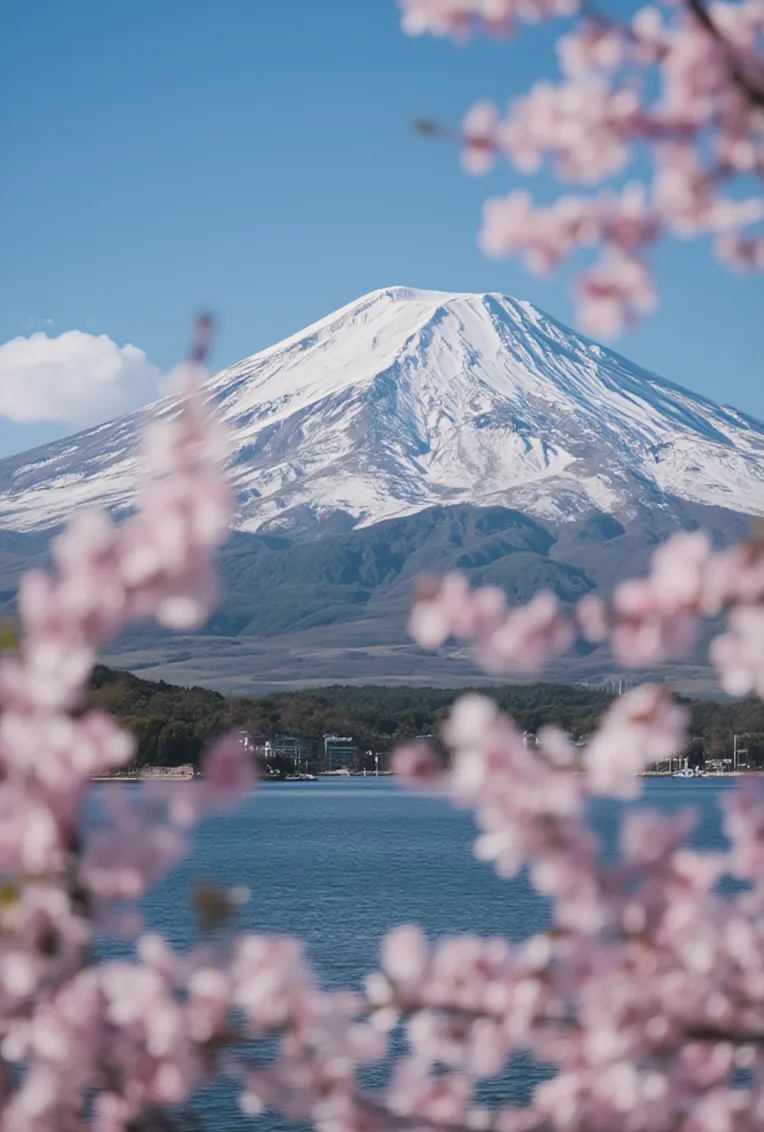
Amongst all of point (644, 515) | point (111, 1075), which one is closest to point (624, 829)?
point (111, 1075)

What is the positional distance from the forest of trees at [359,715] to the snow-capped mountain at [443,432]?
226 feet

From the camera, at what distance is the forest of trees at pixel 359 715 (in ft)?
240

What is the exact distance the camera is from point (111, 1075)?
1.76 meters

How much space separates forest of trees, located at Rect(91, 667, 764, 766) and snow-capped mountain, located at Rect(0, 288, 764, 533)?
68.9 m

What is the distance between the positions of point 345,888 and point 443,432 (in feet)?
539

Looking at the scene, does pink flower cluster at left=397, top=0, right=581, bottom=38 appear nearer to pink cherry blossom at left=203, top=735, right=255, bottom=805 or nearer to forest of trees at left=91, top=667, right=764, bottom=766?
pink cherry blossom at left=203, top=735, right=255, bottom=805

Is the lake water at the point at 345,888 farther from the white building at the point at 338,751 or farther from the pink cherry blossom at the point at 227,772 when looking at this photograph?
the white building at the point at 338,751

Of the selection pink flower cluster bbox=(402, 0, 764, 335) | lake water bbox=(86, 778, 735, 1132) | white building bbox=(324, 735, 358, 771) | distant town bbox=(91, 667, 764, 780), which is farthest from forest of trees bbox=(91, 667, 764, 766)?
pink flower cluster bbox=(402, 0, 764, 335)

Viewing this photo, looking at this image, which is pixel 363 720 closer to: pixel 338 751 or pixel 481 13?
pixel 338 751

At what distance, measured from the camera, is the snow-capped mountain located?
18425 centimetres

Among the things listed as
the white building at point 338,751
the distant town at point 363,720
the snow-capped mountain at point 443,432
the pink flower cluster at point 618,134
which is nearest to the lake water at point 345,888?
the pink flower cluster at point 618,134

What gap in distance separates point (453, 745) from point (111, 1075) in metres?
0.56

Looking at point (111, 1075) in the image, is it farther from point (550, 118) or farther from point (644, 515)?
point (644, 515)

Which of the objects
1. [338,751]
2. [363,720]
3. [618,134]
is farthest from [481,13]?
[338,751]
